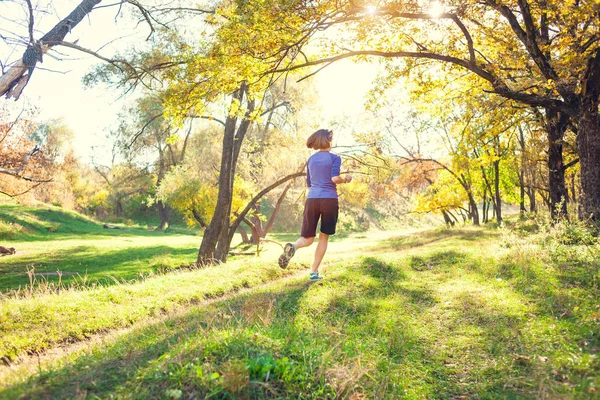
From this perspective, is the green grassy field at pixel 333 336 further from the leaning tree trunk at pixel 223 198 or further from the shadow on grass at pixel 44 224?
the shadow on grass at pixel 44 224

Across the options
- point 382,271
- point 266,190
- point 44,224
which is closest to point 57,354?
point 382,271

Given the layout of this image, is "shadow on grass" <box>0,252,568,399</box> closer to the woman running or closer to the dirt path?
the dirt path

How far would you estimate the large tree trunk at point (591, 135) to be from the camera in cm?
1040

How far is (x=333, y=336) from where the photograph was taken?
4.62m

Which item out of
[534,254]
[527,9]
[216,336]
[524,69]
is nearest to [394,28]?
[527,9]

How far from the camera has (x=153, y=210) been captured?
56.8m

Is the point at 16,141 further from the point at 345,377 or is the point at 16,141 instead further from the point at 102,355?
the point at 345,377

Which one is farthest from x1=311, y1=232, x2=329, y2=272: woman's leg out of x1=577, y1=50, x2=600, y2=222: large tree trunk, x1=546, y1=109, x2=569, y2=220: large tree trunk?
x1=546, y1=109, x2=569, y2=220: large tree trunk

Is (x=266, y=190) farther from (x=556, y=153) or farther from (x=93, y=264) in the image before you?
(x=556, y=153)

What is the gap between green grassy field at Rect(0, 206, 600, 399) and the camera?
3176 millimetres

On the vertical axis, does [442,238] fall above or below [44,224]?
below

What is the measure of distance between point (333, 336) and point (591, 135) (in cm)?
963

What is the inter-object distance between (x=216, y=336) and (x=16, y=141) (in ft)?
67.5

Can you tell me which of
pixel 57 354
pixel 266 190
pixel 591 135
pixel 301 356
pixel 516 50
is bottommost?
pixel 57 354
